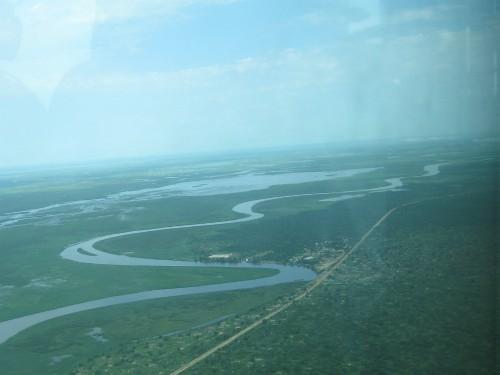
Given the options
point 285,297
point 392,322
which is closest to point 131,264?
point 285,297

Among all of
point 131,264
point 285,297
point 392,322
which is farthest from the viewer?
point 131,264

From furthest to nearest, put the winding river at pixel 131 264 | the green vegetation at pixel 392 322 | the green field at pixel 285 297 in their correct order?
the winding river at pixel 131 264
the green field at pixel 285 297
the green vegetation at pixel 392 322

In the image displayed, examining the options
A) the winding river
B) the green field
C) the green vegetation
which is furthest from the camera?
the winding river

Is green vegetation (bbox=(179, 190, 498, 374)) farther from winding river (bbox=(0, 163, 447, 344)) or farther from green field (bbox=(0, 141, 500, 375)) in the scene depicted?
winding river (bbox=(0, 163, 447, 344))

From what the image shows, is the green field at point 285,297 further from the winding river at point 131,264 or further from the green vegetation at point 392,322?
the winding river at point 131,264

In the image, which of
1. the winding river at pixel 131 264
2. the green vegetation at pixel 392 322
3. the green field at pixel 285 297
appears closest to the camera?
the green vegetation at pixel 392 322

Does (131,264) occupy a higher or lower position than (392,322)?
higher

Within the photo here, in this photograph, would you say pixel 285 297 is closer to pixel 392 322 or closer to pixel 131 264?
pixel 392 322

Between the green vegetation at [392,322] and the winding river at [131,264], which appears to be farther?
the winding river at [131,264]

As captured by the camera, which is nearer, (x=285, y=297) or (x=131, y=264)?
(x=285, y=297)

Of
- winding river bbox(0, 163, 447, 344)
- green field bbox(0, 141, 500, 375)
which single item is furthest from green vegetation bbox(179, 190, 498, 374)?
winding river bbox(0, 163, 447, 344)

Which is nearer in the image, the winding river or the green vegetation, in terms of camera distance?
the green vegetation

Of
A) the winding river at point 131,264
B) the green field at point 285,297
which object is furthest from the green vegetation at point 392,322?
the winding river at point 131,264
